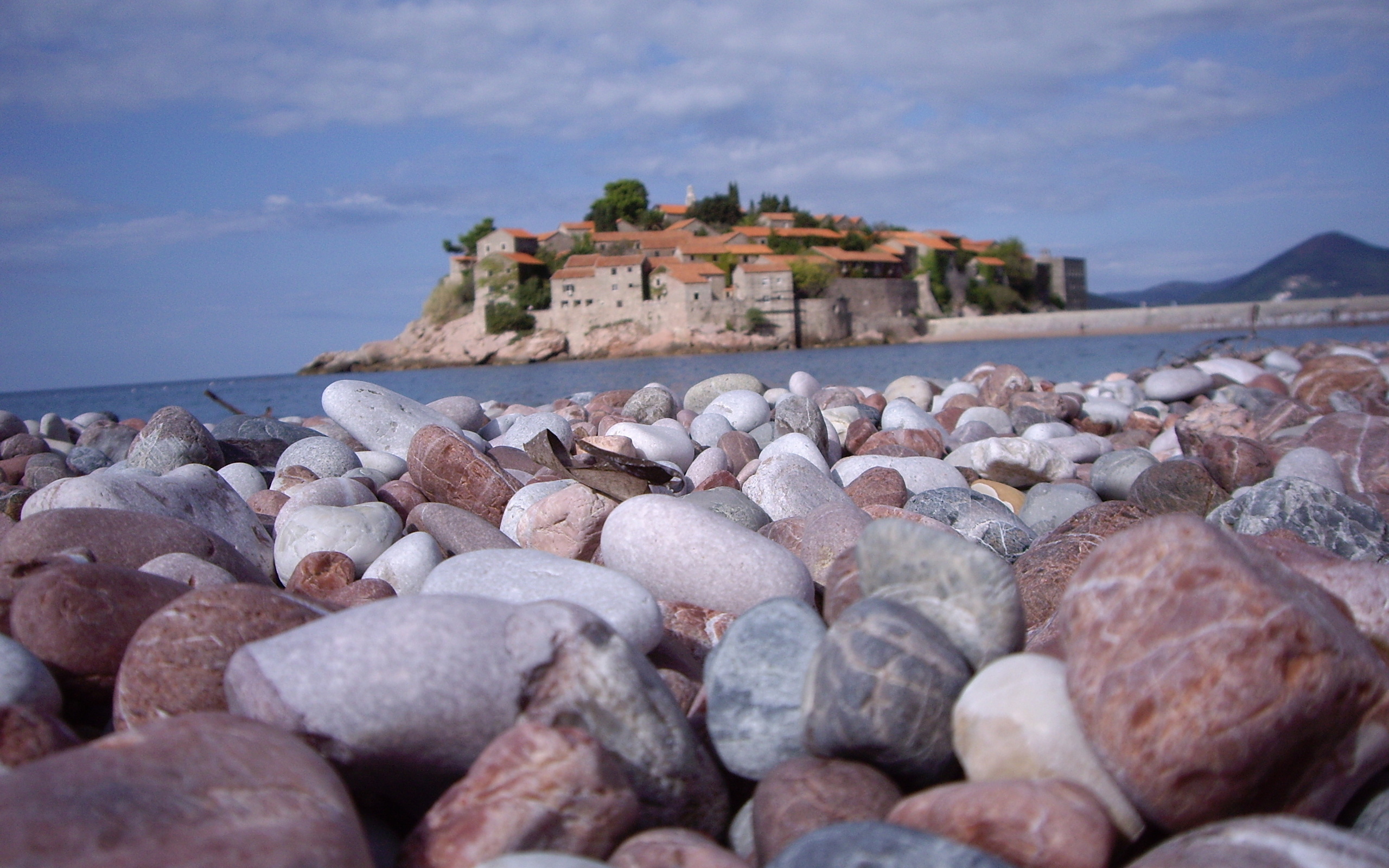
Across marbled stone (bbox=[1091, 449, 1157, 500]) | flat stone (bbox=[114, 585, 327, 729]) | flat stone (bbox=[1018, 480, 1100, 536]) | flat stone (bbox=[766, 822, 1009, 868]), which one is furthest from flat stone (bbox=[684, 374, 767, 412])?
flat stone (bbox=[766, 822, 1009, 868])

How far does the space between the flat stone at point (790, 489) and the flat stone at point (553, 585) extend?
2.15m

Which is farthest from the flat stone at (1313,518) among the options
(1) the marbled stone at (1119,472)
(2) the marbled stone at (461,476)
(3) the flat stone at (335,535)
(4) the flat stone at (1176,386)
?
(4) the flat stone at (1176,386)

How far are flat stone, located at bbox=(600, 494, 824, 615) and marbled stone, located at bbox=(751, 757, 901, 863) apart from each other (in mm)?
1119

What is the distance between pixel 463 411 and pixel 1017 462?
5118 millimetres

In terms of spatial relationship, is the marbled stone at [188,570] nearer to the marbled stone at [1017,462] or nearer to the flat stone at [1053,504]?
the flat stone at [1053,504]

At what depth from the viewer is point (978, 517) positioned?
4945 mm

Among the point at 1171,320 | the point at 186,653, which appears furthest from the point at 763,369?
the point at 1171,320

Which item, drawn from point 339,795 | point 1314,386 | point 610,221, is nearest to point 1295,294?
point 610,221

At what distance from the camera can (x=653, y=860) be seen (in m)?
1.93

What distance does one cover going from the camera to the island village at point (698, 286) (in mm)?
62375

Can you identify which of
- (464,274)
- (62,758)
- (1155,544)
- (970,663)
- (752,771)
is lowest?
(752,771)

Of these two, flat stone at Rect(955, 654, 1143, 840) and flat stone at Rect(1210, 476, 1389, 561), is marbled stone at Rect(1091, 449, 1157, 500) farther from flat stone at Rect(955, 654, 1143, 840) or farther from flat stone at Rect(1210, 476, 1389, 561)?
flat stone at Rect(955, 654, 1143, 840)

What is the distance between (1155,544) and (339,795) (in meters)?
2.02

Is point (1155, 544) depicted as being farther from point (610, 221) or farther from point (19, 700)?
point (610, 221)
